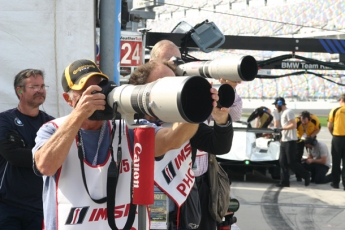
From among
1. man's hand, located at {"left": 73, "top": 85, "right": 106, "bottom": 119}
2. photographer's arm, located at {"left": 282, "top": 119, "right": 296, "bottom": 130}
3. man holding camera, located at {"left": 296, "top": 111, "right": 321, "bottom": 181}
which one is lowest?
man holding camera, located at {"left": 296, "top": 111, "right": 321, "bottom": 181}

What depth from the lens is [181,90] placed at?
1.66 m

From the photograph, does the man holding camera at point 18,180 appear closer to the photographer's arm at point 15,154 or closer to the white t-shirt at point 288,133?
the photographer's arm at point 15,154

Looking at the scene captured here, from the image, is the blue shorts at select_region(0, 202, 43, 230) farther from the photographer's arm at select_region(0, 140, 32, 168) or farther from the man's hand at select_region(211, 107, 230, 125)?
the man's hand at select_region(211, 107, 230, 125)

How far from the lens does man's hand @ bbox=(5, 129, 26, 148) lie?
3.71 m

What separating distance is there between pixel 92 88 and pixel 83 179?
1.34 feet

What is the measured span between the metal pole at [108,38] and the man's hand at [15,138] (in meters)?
0.80

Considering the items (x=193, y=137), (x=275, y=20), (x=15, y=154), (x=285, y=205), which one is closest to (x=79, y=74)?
(x=193, y=137)

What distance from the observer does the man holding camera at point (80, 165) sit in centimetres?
224

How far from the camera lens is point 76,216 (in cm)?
232

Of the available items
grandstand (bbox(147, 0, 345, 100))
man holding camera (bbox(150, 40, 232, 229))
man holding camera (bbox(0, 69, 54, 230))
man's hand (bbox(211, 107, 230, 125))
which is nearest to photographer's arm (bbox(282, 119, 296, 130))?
man holding camera (bbox(150, 40, 232, 229))

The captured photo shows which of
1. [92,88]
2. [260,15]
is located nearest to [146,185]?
[92,88]

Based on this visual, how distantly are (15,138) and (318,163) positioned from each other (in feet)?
30.8

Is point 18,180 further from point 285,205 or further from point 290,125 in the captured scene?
point 290,125

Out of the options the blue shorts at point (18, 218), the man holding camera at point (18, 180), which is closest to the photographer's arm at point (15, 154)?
the man holding camera at point (18, 180)
